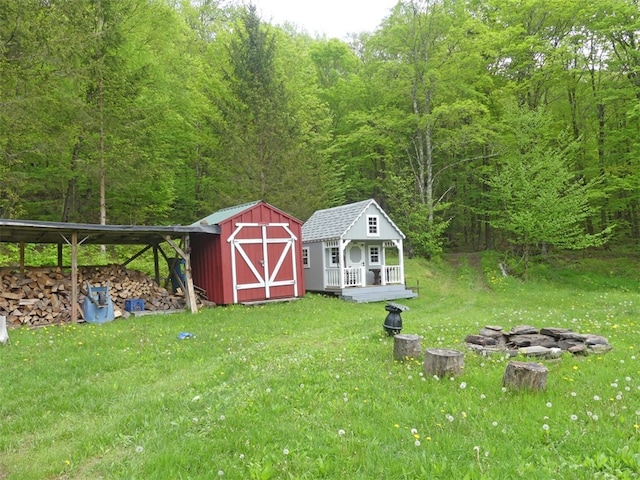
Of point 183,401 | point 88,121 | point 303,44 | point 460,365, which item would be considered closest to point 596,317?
point 460,365

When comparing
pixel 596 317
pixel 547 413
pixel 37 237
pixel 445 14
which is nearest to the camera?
pixel 547 413

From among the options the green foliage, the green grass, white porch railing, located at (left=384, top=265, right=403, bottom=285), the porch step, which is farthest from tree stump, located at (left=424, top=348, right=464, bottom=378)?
the green foliage

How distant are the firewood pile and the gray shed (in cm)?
646

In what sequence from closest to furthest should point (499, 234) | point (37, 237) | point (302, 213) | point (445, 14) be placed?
point (37, 237) → point (302, 213) → point (445, 14) → point (499, 234)

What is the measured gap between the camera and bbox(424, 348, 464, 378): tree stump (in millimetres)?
5066

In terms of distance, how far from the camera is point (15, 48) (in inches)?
469

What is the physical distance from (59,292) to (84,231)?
86.1 inches

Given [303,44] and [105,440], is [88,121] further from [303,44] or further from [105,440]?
[303,44]

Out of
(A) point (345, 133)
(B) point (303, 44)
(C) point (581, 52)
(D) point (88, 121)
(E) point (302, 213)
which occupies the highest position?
(B) point (303, 44)

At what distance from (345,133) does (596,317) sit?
23.8m

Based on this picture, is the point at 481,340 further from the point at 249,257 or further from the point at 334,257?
the point at 334,257

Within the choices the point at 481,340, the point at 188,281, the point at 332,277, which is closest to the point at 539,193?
the point at 332,277

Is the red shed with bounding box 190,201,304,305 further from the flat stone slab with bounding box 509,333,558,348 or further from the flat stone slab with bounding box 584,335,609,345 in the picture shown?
the flat stone slab with bounding box 584,335,609,345

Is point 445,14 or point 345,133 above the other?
point 445,14
